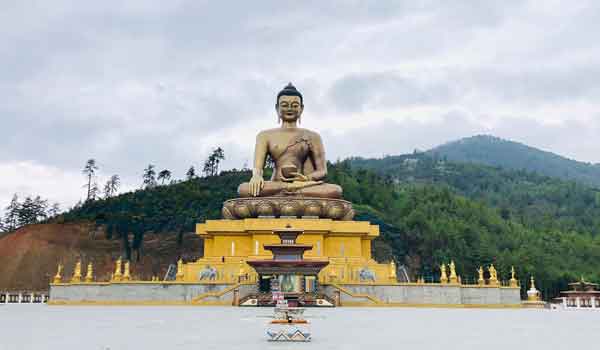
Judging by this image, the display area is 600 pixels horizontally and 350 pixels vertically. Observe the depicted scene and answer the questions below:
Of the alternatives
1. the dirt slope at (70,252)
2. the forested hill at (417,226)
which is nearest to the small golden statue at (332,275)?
the forested hill at (417,226)

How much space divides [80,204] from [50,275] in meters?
17.4

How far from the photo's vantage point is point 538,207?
3012 inches

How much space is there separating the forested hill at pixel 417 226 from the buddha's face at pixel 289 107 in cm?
1670

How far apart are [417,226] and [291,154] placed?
889 inches

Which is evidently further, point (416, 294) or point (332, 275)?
point (332, 275)

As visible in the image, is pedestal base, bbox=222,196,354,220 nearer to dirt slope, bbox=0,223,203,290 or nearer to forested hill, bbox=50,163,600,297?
forested hill, bbox=50,163,600,297

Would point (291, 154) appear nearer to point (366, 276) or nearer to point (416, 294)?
point (366, 276)

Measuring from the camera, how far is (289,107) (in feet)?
88.4

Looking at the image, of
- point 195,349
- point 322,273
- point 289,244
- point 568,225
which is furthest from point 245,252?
point 568,225

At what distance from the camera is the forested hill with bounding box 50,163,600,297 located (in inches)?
1628

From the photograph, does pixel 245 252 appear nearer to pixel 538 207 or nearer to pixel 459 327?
pixel 459 327

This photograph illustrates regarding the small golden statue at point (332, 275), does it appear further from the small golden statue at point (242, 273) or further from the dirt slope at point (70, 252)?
the dirt slope at point (70, 252)

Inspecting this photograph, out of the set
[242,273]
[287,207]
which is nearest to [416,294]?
[242,273]

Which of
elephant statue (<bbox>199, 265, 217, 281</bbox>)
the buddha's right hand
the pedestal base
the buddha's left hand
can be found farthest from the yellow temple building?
the buddha's left hand
